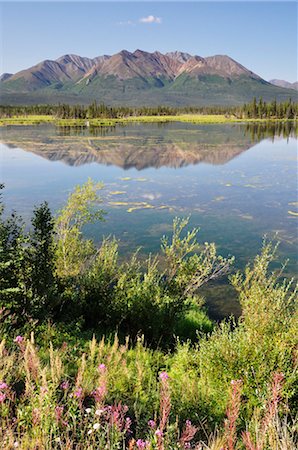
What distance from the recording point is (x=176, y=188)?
4047 cm

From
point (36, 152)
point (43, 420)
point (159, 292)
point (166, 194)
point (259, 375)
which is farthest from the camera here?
point (36, 152)

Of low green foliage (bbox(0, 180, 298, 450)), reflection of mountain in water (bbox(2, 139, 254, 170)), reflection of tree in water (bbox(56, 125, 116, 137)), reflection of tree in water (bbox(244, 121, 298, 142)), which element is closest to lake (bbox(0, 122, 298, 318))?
reflection of mountain in water (bbox(2, 139, 254, 170))

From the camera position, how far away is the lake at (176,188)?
2511cm

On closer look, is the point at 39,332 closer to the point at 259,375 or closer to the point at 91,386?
the point at 91,386

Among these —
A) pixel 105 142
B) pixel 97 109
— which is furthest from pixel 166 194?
pixel 97 109

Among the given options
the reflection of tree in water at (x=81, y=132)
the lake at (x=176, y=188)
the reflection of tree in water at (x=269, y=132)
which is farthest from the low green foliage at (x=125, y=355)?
the reflection of tree in water at (x=81, y=132)

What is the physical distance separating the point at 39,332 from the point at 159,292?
453 centimetres

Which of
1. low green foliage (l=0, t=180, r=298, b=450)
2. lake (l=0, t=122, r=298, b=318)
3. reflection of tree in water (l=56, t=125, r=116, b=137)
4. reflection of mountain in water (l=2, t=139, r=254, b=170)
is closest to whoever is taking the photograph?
low green foliage (l=0, t=180, r=298, b=450)

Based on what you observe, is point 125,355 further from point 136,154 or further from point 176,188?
point 136,154

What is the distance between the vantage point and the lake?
2511cm

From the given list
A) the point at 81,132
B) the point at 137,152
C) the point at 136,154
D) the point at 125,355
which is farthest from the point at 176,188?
the point at 81,132

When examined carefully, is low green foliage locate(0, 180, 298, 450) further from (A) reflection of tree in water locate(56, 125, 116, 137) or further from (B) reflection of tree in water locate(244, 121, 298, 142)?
(A) reflection of tree in water locate(56, 125, 116, 137)

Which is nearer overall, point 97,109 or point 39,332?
point 39,332

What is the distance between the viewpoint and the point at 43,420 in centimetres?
498
